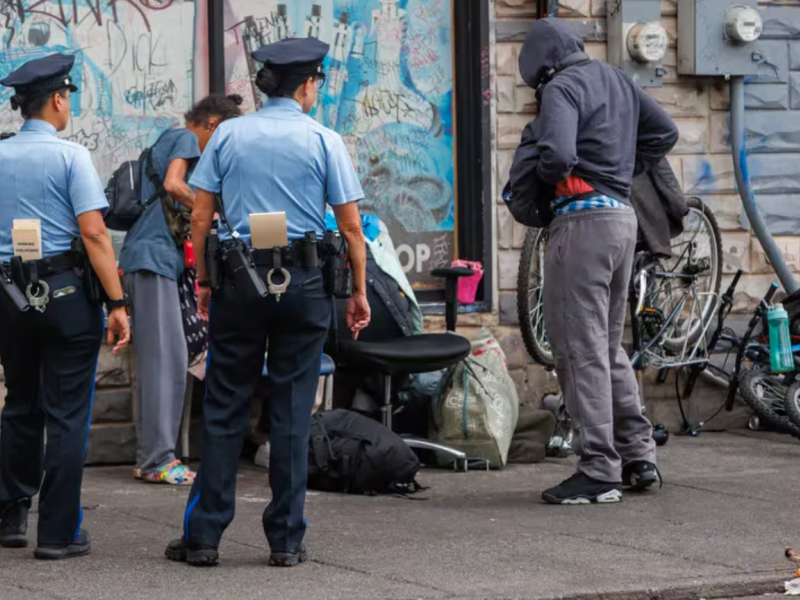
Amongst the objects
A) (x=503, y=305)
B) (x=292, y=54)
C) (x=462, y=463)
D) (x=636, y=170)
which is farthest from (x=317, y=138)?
(x=503, y=305)

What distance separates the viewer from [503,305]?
9.76 metres

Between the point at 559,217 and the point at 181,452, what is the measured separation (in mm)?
2623

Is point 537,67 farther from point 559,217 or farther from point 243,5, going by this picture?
point 243,5

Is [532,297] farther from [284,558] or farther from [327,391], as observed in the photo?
[284,558]

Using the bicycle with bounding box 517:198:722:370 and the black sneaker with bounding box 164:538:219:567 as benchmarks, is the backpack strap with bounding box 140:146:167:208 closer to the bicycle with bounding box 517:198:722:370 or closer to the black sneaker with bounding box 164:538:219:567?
the bicycle with bounding box 517:198:722:370

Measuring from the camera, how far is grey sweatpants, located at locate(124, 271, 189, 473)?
8.16 meters

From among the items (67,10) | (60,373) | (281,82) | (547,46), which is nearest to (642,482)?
(547,46)

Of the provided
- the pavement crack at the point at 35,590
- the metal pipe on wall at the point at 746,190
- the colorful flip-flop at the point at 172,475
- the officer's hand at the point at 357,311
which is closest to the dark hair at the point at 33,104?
the officer's hand at the point at 357,311

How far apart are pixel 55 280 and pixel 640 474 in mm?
3049

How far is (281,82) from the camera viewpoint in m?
6.00

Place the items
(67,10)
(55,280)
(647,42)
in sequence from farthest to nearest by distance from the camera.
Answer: (647,42)
(67,10)
(55,280)

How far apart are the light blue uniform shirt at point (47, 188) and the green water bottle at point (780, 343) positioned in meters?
4.92

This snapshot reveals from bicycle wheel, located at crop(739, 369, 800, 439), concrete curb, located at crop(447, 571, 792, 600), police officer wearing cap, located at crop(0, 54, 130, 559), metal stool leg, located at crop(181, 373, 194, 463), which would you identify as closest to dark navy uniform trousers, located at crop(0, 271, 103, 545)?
police officer wearing cap, located at crop(0, 54, 130, 559)

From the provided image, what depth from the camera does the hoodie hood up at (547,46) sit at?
24.2 feet
